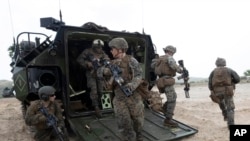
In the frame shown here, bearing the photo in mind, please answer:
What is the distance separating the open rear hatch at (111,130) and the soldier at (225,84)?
1.02 m

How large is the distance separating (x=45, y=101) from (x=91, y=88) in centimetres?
130

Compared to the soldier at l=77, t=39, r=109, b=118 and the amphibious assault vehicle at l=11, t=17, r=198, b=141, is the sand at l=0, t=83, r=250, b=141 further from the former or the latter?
the soldier at l=77, t=39, r=109, b=118

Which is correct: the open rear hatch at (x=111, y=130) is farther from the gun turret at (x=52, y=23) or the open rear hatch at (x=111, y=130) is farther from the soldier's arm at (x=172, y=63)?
the gun turret at (x=52, y=23)

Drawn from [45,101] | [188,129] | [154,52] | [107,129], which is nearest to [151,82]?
[154,52]

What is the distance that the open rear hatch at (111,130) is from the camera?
5.73m

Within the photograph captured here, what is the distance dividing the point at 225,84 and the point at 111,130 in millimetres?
2592

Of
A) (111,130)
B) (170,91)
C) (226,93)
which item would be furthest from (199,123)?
(111,130)

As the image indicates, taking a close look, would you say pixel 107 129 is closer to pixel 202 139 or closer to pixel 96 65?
pixel 96 65

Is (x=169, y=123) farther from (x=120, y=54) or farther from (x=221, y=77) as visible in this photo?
(x=120, y=54)

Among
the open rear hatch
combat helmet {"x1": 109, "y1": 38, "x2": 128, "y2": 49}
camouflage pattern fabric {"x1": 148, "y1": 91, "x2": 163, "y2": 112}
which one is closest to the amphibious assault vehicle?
the open rear hatch

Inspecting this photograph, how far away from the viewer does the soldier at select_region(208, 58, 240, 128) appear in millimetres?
6969

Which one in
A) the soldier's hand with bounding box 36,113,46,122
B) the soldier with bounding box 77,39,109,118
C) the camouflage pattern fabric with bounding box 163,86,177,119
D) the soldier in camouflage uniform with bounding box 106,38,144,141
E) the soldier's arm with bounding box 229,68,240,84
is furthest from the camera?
the soldier's arm with bounding box 229,68,240,84

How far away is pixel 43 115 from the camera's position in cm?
519

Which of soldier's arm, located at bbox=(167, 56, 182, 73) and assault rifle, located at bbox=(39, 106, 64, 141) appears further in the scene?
soldier's arm, located at bbox=(167, 56, 182, 73)
